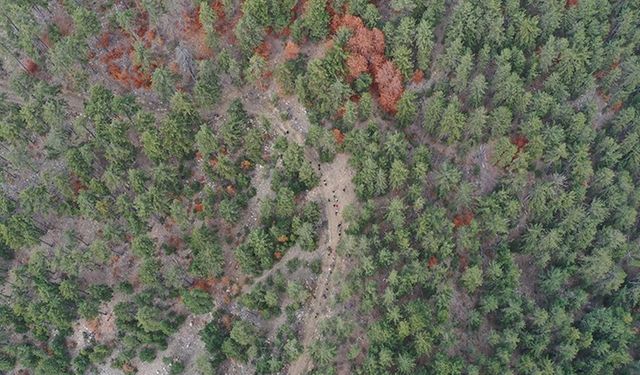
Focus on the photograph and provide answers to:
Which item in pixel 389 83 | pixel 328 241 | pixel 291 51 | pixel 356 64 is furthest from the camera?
pixel 291 51

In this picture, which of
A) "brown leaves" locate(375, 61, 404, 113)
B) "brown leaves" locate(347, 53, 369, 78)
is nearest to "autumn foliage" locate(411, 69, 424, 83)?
"brown leaves" locate(375, 61, 404, 113)

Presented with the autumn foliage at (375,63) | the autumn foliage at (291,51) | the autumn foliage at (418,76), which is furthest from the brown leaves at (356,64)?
the autumn foliage at (291,51)

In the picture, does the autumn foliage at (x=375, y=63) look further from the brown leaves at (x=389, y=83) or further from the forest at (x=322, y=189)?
the forest at (x=322, y=189)

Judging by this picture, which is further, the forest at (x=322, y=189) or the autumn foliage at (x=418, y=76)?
the autumn foliage at (x=418, y=76)

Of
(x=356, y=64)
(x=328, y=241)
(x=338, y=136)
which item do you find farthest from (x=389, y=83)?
(x=328, y=241)

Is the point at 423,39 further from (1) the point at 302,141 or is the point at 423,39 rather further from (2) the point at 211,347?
(2) the point at 211,347

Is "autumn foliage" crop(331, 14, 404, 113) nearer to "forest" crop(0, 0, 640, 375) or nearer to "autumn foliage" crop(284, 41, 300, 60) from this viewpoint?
"forest" crop(0, 0, 640, 375)

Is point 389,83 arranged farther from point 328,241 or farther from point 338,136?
point 328,241

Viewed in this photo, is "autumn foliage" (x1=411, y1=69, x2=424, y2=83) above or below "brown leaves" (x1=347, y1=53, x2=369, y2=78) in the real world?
below
